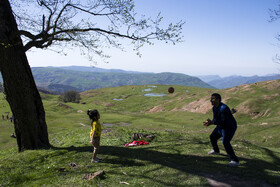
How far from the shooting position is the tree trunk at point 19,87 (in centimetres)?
1363

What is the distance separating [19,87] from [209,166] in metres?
12.7

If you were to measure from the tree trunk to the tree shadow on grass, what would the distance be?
3.64 metres

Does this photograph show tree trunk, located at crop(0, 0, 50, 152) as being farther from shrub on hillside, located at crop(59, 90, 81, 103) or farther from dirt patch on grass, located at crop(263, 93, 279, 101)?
shrub on hillside, located at crop(59, 90, 81, 103)

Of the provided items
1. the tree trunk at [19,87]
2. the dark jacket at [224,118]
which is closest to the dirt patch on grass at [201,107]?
the dark jacket at [224,118]

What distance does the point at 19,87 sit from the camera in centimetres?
1402

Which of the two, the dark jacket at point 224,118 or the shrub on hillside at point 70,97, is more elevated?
the dark jacket at point 224,118

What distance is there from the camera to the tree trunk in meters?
13.6

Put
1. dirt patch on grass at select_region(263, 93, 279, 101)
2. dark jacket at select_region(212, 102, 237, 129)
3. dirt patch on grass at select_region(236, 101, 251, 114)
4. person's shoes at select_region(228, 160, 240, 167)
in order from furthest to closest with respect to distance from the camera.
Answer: dirt patch on grass at select_region(263, 93, 279, 101), dirt patch on grass at select_region(236, 101, 251, 114), person's shoes at select_region(228, 160, 240, 167), dark jacket at select_region(212, 102, 237, 129)

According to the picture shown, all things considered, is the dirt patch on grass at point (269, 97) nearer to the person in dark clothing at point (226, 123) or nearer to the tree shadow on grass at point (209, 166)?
the tree shadow on grass at point (209, 166)

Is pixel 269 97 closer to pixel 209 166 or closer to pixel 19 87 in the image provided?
pixel 209 166

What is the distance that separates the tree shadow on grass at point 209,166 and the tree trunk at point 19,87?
3.64m

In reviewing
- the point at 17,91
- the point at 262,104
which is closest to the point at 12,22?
the point at 17,91

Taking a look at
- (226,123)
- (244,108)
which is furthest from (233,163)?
(244,108)

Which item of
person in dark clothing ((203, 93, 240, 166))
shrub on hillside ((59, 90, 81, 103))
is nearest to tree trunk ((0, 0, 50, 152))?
person in dark clothing ((203, 93, 240, 166))
